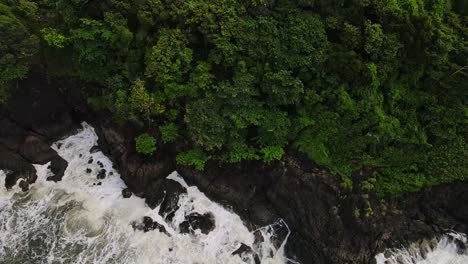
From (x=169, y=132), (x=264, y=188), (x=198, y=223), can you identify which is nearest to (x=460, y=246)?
(x=264, y=188)

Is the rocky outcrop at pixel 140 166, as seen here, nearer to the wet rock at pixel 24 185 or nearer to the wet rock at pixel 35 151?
the wet rock at pixel 35 151

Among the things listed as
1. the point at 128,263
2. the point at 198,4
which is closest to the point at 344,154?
the point at 198,4

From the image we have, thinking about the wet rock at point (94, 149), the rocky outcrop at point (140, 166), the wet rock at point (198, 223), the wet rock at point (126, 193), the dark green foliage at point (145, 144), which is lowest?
the wet rock at point (126, 193)

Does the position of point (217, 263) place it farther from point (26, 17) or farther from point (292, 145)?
point (26, 17)

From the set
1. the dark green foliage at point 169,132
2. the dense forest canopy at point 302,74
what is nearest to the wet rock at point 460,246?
the dense forest canopy at point 302,74

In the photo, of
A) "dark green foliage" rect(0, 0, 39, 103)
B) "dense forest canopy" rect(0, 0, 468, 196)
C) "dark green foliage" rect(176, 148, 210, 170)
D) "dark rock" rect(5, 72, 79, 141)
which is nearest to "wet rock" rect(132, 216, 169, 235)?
"dark green foliage" rect(176, 148, 210, 170)

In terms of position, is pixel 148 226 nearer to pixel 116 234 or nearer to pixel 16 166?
pixel 116 234
